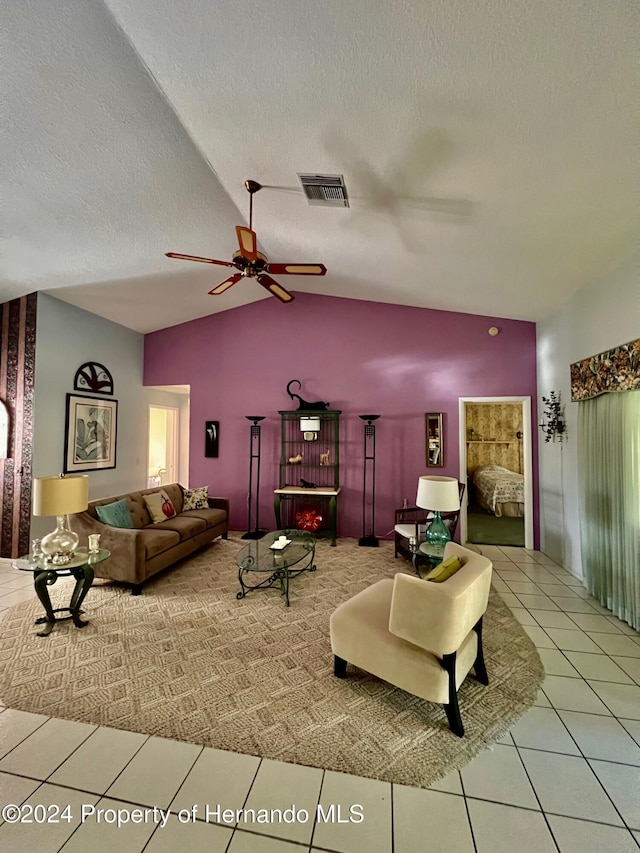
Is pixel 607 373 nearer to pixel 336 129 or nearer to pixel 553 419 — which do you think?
pixel 553 419

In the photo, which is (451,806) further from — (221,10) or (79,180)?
(79,180)

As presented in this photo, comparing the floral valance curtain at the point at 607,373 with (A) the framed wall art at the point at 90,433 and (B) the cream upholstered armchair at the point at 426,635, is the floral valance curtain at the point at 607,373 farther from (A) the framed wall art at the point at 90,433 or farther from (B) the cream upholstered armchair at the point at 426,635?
(A) the framed wall art at the point at 90,433

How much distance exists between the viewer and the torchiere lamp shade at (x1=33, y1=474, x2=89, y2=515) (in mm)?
2625

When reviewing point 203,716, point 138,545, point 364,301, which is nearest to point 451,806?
point 203,716

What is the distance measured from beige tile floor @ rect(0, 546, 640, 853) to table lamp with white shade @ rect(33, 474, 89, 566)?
1113mm

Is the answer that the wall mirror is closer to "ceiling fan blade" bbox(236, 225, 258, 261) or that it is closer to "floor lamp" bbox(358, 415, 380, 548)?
"floor lamp" bbox(358, 415, 380, 548)

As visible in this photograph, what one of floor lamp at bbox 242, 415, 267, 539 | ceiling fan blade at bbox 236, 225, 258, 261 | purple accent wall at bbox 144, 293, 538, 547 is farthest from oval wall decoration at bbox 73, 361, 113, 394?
ceiling fan blade at bbox 236, 225, 258, 261

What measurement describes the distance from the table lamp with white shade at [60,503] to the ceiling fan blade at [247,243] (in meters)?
2.16

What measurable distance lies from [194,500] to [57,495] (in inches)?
96.4

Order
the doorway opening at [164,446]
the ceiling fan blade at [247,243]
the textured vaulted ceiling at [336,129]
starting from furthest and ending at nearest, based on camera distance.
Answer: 1. the doorway opening at [164,446]
2. the ceiling fan blade at [247,243]
3. the textured vaulted ceiling at [336,129]

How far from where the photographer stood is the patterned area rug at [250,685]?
68.8 inches

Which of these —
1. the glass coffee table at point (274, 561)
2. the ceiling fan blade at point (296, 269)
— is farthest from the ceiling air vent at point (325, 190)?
the glass coffee table at point (274, 561)

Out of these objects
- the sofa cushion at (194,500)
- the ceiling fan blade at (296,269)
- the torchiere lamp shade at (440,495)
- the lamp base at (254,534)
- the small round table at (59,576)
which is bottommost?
the lamp base at (254,534)

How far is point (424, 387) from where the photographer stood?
5188 mm
